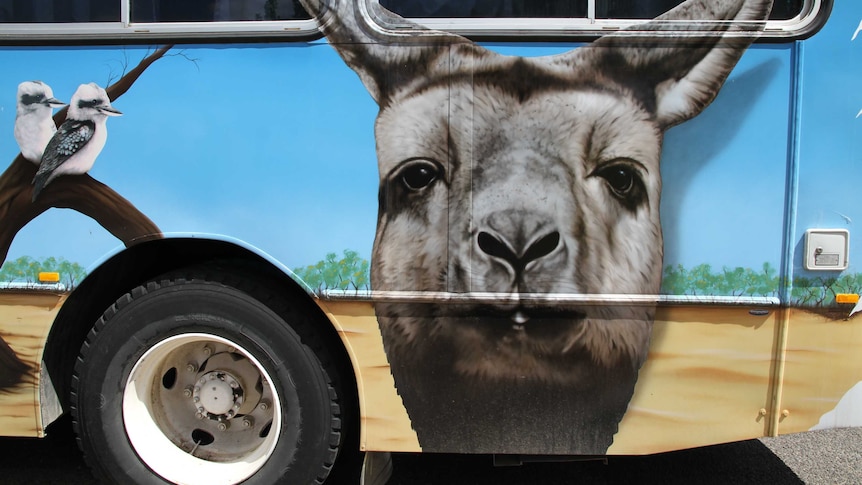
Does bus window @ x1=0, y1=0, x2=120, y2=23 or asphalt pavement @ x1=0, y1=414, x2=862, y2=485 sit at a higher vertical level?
bus window @ x1=0, y1=0, x2=120, y2=23

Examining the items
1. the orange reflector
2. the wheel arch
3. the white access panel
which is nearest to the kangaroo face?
the wheel arch

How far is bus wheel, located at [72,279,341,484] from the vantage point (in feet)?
9.14

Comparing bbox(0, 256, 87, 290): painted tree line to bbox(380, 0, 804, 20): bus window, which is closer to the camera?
bbox(380, 0, 804, 20): bus window

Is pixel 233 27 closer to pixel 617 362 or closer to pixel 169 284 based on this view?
pixel 169 284

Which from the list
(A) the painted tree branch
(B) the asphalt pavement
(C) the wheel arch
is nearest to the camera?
(A) the painted tree branch

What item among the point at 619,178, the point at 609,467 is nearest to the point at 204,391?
the point at 619,178

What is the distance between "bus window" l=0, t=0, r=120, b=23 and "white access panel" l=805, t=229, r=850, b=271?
287cm

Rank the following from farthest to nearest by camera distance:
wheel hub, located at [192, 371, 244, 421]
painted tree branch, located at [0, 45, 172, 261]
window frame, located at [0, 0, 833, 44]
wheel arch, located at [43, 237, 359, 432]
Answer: wheel hub, located at [192, 371, 244, 421]
wheel arch, located at [43, 237, 359, 432]
painted tree branch, located at [0, 45, 172, 261]
window frame, located at [0, 0, 833, 44]

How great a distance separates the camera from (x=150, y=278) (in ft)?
9.86

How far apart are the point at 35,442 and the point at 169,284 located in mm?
1847

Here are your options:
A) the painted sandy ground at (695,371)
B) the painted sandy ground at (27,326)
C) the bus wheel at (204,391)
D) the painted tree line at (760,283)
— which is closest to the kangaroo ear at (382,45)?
the painted sandy ground at (695,371)

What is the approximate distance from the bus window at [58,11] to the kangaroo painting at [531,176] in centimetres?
90

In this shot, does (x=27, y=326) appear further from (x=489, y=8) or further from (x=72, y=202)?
(x=489, y=8)

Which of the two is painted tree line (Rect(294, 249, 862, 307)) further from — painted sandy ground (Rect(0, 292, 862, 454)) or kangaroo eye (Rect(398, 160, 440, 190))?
kangaroo eye (Rect(398, 160, 440, 190))
